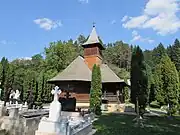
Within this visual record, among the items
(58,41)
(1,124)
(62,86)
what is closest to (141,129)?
(1,124)

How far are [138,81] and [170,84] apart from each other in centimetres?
815

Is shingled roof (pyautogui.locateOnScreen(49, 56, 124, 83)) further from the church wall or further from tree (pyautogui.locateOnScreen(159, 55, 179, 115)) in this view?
tree (pyautogui.locateOnScreen(159, 55, 179, 115))

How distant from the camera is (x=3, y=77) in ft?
145

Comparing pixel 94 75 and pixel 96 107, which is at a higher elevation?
Result: pixel 94 75

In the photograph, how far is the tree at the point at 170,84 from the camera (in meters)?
27.0

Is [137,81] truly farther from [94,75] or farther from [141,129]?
[94,75]

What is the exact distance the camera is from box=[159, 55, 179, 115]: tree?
26953 millimetres

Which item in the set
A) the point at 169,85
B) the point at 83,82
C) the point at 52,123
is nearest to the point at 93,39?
the point at 83,82

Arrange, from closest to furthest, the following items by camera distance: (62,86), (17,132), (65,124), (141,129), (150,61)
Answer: (65,124)
(17,132)
(141,129)
(62,86)
(150,61)

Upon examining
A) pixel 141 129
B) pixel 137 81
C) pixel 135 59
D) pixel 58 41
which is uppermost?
pixel 58 41

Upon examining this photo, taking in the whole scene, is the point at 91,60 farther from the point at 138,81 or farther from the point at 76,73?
the point at 138,81

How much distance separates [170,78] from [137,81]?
324 inches

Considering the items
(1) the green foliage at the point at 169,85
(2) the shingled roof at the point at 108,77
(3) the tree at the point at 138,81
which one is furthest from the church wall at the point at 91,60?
(3) the tree at the point at 138,81

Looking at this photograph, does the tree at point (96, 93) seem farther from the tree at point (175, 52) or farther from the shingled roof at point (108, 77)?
A: the tree at point (175, 52)
